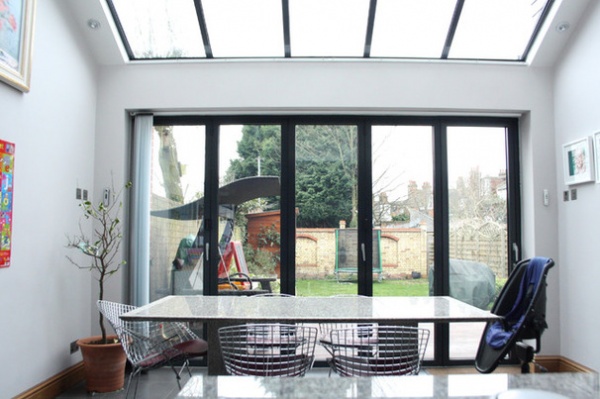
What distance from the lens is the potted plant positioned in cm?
386

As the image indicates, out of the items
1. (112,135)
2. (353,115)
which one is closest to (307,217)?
(353,115)

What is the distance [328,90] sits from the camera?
4602 mm

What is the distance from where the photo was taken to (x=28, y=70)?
338cm

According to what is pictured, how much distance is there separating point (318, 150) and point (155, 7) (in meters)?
2.02

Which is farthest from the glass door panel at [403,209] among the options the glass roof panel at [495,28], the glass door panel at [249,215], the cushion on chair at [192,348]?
the cushion on chair at [192,348]

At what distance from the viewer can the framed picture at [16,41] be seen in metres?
3.12

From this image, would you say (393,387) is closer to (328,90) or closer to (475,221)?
(328,90)

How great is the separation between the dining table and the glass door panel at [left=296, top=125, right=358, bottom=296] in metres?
1.51

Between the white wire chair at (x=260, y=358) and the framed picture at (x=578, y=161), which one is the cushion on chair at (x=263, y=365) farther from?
the framed picture at (x=578, y=161)

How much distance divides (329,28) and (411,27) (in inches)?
30.1

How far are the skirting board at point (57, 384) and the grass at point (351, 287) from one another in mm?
2068

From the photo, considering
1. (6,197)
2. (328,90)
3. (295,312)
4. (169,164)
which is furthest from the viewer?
(169,164)

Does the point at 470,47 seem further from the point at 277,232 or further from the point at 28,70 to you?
the point at 28,70

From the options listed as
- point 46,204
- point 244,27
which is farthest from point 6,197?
A: point 244,27
